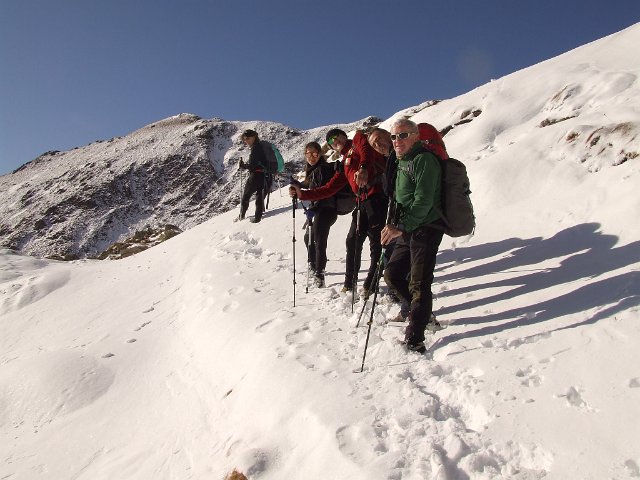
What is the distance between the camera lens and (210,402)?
15.7ft

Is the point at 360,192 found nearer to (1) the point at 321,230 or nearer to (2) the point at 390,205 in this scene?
(1) the point at 321,230

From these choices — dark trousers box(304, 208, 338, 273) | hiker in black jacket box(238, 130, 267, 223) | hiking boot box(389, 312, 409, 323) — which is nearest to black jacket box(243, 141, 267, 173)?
hiker in black jacket box(238, 130, 267, 223)

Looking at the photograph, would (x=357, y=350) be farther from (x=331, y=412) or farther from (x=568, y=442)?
(x=568, y=442)

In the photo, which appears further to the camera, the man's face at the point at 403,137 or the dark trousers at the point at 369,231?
the dark trousers at the point at 369,231

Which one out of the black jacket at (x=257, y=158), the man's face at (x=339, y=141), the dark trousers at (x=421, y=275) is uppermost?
the black jacket at (x=257, y=158)

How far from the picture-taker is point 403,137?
13.9 feet

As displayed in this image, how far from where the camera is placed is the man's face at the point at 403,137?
13.9 ft

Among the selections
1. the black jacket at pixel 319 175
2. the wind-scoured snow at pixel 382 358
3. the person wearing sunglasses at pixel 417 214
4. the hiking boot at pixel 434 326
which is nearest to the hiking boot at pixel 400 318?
the wind-scoured snow at pixel 382 358

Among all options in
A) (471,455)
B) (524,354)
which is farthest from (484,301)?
(471,455)

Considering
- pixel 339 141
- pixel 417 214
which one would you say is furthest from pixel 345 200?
pixel 417 214

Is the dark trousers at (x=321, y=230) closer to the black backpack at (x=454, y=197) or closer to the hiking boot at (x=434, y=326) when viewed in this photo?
the hiking boot at (x=434, y=326)

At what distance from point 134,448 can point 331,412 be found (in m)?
2.26

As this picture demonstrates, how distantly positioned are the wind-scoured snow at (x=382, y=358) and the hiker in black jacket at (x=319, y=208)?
501 millimetres

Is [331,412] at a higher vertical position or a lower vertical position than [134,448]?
higher
